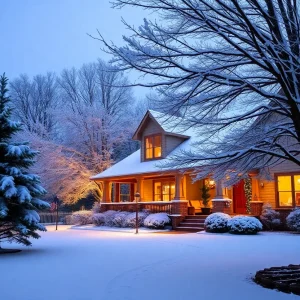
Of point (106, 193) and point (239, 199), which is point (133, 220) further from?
point (239, 199)

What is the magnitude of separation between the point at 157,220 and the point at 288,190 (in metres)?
7.06

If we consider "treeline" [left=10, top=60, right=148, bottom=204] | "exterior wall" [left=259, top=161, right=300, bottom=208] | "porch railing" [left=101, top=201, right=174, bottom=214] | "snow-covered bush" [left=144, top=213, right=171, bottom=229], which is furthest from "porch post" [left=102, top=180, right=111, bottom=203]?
"exterior wall" [left=259, top=161, right=300, bottom=208]

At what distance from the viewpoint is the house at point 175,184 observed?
65.5ft

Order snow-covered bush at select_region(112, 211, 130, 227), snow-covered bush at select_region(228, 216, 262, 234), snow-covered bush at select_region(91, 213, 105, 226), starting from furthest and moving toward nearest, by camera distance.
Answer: snow-covered bush at select_region(91, 213, 105, 226), snow-covered bush at select_region(112, 211, 130, 227), snow-covered bush at select_region(228, 216, 262, 234)

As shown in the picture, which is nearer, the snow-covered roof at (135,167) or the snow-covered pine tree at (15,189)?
the snow-covered pine tree at (15,189)

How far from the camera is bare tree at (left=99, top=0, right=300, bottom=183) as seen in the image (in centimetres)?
651

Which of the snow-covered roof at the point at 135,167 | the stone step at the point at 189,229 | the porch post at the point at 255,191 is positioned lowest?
the stone step at the point at 189,229

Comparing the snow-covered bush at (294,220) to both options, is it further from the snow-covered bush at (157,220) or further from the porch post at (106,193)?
the porch post at (106,193)

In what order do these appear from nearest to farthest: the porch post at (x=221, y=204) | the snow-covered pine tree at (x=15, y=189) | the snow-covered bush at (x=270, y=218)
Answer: the snow-covered pine tree at (x=15, y=189), the snow-covered bush at (x=270, y=218), the porch post at (x=221, y=204)

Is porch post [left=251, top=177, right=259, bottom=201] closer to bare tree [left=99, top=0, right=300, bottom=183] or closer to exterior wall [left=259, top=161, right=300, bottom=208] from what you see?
exterior wall [left=259, top=161, right=300, bottom=208]

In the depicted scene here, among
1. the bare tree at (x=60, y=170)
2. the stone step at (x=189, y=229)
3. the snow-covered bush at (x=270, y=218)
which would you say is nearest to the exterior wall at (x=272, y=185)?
the snow-covered bush at (x=270, y=218)

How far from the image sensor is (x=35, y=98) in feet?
141

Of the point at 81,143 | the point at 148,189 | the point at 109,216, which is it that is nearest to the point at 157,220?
the point at 109,216

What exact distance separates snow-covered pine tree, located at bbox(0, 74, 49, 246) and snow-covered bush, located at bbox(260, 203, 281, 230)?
11748mm
